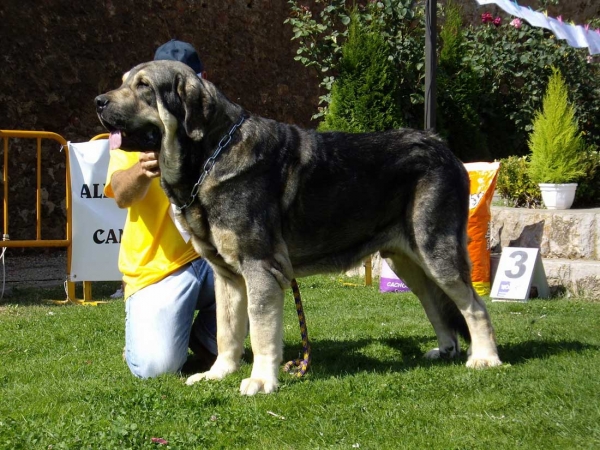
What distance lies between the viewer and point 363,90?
30.7 ft

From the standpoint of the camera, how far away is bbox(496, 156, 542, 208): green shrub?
338 inches

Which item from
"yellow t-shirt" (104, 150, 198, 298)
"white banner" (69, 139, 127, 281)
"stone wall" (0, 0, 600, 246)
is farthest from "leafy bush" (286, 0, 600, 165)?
"yellow t-shirt" (104, 150, 198, 298)

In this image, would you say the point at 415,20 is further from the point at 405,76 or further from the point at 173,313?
the point at 173,313

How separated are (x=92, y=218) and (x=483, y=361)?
14.7 ft

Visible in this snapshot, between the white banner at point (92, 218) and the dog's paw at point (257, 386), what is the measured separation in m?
3.89

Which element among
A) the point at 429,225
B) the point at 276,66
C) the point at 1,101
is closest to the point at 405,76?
the point at 276,66

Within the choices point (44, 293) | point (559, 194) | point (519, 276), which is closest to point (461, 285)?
point (519, 276)

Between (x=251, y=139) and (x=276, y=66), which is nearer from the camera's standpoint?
(x=251, y=139)

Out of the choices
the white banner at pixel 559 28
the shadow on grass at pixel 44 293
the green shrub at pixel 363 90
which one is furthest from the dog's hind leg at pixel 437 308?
the white banner at pixel 559 28

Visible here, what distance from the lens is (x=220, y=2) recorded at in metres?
11.6

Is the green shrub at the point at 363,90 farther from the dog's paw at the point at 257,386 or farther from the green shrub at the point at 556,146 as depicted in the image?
the dog's paw at the point at 257,386

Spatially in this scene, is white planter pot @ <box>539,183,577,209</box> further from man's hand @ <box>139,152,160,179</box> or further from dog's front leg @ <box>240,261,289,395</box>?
man's hand @ <box>139,152,160,179</box>

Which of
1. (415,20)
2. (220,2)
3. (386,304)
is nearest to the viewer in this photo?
(386,304)

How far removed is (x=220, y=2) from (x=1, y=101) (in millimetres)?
3545
